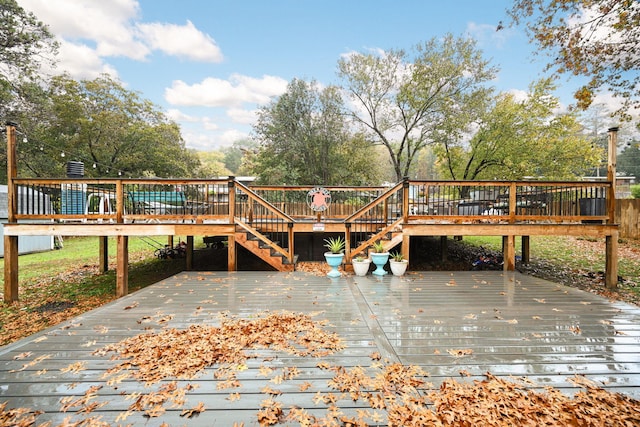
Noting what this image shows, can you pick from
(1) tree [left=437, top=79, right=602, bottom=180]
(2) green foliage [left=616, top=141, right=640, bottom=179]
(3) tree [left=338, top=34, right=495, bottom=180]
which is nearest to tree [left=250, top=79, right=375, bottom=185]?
(3) tree [left=338, top=34, right=495, bottom=180]

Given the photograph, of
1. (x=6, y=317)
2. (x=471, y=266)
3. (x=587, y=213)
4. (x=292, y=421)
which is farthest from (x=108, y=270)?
(x=587, y=213)

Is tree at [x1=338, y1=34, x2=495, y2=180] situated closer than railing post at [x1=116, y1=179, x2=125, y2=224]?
No

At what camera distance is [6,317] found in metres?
5.69

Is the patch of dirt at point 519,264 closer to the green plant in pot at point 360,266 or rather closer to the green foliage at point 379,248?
the green plant in pot at point 360,266

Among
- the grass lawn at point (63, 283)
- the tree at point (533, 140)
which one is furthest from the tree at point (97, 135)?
the tree at point (533, 140)

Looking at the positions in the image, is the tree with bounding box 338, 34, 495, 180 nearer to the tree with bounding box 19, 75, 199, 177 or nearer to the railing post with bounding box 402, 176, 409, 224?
the railing post with bounding box 402, 176, 409, 224

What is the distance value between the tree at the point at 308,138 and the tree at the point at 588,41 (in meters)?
9.57

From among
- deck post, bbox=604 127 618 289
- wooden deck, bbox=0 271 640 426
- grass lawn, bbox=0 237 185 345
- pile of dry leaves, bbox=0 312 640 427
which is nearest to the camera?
pile of dry leaves, bbox=0 312 640 427

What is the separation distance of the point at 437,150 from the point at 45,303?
15.9 meters

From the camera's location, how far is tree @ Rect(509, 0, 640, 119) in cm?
597

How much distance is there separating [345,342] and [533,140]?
1436cm

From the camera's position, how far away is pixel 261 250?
21.2 feet

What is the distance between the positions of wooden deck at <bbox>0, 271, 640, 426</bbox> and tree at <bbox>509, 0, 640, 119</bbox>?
495cm

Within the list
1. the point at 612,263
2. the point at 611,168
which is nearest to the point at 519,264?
the point at 612,263
